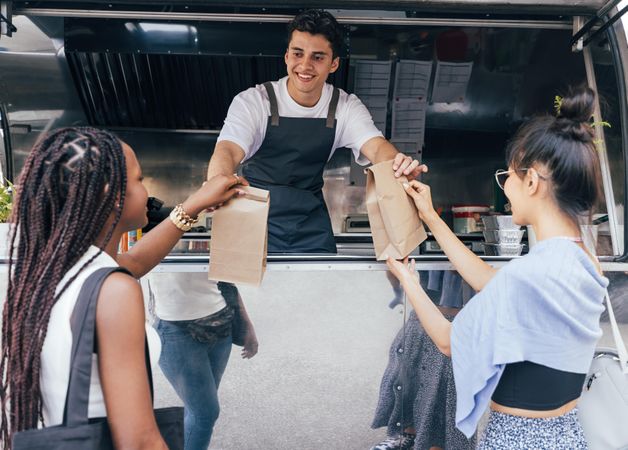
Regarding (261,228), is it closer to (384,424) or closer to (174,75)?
(384,424)

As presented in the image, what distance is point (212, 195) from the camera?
5.64 ft

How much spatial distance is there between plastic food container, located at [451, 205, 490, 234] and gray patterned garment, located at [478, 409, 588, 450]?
2.56 m

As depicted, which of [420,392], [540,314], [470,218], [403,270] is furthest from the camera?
[470,218]

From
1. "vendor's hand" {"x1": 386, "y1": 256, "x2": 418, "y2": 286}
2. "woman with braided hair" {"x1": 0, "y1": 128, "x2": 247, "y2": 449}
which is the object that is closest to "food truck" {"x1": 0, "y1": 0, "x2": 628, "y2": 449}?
"vendor's hand" {"x1": 386, "y1": 256, "x2": 418, "y2": 286}

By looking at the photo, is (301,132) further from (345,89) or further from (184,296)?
(345,89)

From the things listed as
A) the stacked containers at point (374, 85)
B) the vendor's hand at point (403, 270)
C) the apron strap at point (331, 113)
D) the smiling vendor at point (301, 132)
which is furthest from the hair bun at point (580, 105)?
the stacked containers at point (374, 85)

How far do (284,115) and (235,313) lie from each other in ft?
3.16

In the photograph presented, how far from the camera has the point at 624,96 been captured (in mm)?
2477

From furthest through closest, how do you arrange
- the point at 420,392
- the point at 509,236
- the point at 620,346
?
the point at 509,236 < the point at 420,392 < the point at 620,346

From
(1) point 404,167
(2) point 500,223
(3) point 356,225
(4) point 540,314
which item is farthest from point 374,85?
(4) point 540,314

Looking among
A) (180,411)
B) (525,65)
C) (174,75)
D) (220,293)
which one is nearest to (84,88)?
(174,75)

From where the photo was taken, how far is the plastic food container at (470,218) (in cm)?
401

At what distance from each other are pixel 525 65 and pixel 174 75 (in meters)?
2.17

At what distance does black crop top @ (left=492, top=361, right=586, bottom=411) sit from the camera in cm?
145
